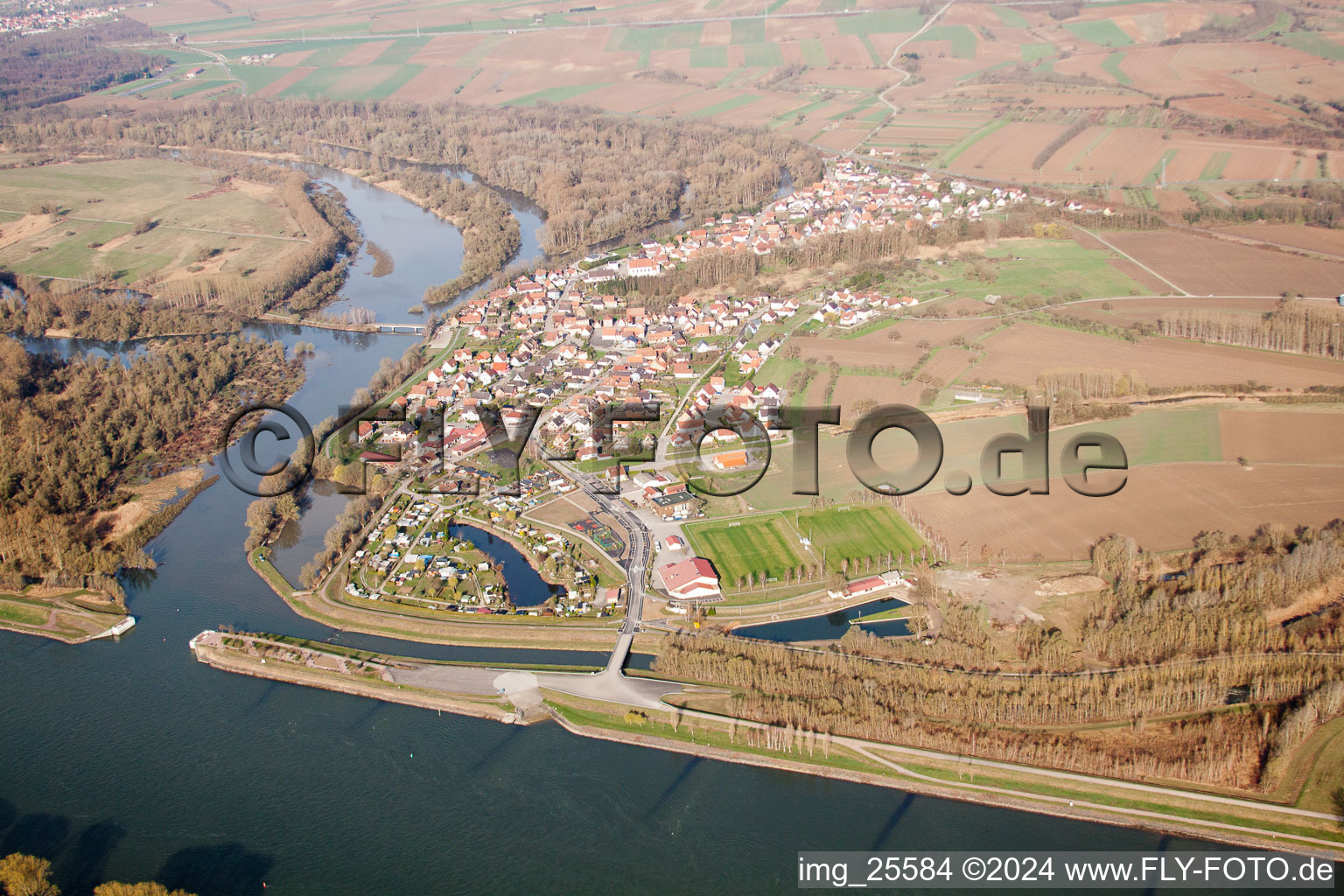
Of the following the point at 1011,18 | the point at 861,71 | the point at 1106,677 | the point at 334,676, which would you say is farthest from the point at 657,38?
the point at 1106,677

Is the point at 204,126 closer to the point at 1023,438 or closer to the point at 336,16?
the point at 336,16

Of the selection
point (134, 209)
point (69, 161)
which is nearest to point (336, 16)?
point (69, 161)

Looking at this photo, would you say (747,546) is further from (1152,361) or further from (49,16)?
(49,16)

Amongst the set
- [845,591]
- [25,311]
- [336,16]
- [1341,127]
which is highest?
[336,16]

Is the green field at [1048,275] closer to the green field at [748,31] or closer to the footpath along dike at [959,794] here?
the footpath along dike at [959,794]

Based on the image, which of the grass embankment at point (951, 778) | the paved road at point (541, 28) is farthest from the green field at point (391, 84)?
the grass embankment at point (951, 778)

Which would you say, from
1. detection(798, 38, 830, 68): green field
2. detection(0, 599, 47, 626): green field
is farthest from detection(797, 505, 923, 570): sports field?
detection(798, 38, 830, 68): green field
